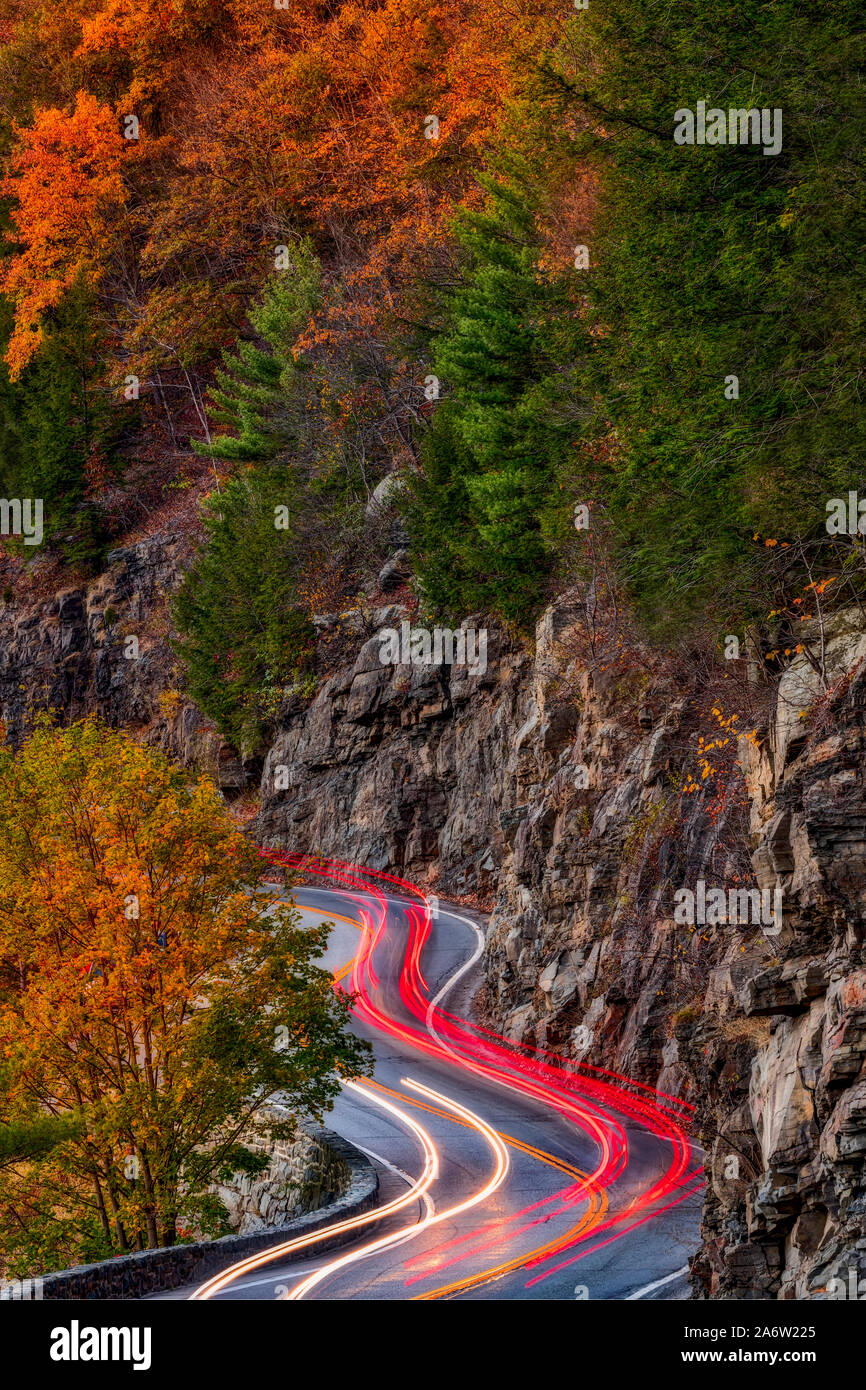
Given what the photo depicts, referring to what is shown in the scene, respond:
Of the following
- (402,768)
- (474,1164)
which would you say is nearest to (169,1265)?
(474,1164)

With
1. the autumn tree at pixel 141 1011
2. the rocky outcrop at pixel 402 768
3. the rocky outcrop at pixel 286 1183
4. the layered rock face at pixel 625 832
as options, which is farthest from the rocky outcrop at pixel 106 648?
the autumn tree at pixel 141 1011

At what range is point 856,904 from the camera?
12906mm

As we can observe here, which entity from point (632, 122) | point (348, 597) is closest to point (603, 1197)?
point (632, 122)

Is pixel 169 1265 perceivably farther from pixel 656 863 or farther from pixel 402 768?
pixel 402 768

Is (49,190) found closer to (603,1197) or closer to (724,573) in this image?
(724,573)

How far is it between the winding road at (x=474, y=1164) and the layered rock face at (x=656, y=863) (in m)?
0.98

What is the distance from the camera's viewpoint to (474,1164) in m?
21.7

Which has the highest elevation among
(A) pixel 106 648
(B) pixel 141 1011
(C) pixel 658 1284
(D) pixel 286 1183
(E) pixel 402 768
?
(A) pixel 106 648

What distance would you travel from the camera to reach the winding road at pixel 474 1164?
14.9 m

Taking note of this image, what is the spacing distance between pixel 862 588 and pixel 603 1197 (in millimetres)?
10135

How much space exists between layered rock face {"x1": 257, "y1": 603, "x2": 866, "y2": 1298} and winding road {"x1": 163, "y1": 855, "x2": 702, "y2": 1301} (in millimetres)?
975

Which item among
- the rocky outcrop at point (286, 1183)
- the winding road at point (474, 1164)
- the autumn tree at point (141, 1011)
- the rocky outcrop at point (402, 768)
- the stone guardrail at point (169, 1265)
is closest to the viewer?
the stone guardrail at point (169, 1265)

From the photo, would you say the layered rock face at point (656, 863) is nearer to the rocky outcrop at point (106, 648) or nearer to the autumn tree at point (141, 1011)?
the autumn tree at point (141, 1011)

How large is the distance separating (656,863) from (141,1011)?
32.9 ft
